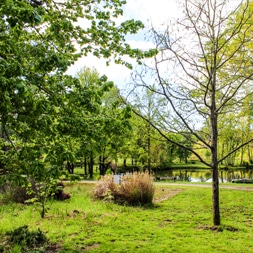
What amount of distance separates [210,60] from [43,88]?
409cm

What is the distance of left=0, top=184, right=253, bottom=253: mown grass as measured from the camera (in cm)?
463

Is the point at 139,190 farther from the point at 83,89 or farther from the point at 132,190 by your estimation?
the point at 83,89

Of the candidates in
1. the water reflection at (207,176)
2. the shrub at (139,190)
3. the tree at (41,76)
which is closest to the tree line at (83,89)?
the tree at (41,76)

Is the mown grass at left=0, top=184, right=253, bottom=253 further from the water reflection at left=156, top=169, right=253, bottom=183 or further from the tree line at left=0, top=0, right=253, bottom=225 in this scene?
the water reflection at left=156, top=169, right=253, bottom=183

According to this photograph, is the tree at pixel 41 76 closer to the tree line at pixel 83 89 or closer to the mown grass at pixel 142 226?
the tree line at pixel 83 89

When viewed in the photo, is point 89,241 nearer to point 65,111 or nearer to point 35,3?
point 65,111

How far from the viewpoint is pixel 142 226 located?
19.6ft

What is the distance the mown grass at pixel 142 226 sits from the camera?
4.63m

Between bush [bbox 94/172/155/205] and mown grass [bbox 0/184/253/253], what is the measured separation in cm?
47

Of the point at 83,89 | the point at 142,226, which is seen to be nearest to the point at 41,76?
the point at 83,89

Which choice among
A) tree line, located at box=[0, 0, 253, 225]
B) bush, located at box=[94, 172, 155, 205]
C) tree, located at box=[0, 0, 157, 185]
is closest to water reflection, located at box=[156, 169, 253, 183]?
bush, located at box=[94, 172, 155, 205]

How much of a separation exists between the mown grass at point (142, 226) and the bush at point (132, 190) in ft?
1.55

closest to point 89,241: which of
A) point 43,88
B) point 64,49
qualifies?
point 43,88

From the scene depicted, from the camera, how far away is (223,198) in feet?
30.5
